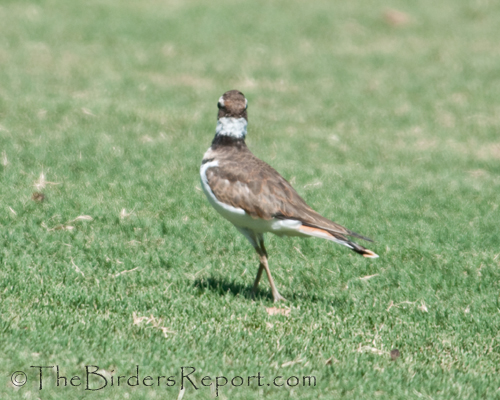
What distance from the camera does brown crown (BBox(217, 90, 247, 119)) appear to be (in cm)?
808

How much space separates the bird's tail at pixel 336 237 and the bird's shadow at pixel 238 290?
98cm

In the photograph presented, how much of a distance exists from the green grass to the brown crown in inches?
71.1

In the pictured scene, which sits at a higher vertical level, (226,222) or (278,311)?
(226,222)

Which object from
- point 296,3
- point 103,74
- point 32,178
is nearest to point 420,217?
point 32,178

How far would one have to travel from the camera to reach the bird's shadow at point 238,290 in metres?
7.95

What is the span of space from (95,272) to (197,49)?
1127 centimetres

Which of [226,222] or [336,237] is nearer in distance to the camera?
[336,237]

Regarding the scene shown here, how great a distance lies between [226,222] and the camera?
9.77 m

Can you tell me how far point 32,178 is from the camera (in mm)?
10273

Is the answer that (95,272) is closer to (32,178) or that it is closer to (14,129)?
(32,178)

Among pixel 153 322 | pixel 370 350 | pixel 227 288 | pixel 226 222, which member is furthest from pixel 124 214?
pixel 370 350

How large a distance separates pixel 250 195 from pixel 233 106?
1166mm

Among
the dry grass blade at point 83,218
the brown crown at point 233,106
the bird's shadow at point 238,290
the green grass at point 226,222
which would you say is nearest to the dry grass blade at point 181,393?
the green grass at point 226,222

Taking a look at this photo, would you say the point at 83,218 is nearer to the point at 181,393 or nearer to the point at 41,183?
the point at 41,183
